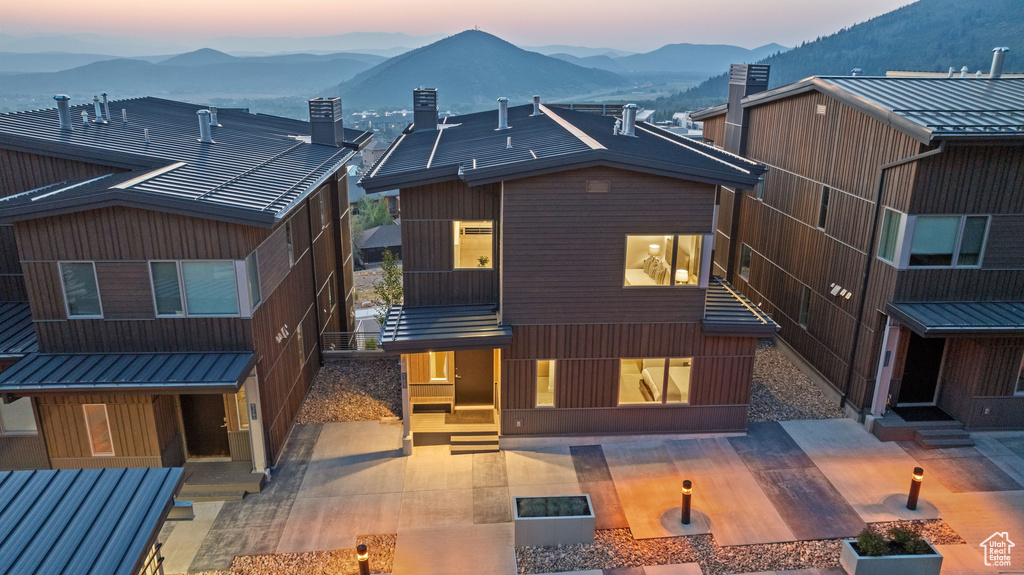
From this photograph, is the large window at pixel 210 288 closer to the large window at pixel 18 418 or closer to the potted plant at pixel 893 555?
the large window at pixel 18 418

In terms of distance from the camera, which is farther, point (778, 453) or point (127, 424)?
point (778, 453)

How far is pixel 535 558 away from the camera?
10977 mm

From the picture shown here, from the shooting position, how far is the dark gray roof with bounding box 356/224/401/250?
4294 centimetres

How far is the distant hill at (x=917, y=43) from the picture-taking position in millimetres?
87125

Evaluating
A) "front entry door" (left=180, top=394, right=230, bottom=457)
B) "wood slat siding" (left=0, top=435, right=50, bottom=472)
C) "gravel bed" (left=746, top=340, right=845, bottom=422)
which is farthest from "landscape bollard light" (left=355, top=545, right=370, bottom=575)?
"gravel bed" (left=746, top=340, right=845, bottom=422)

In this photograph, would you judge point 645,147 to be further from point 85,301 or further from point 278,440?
point 85,301

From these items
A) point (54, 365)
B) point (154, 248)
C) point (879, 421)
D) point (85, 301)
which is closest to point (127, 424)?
point (54, 365)

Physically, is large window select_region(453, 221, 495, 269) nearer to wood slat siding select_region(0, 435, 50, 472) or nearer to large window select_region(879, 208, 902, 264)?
large window select_region(879, 208, 902, 264)

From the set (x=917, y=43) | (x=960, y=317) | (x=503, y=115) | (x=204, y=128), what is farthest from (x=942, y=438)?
Result: (x=917, y=43)

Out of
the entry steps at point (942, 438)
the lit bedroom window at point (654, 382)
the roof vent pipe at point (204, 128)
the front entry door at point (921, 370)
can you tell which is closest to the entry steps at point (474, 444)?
the lit bedroom window at point (654, 382)

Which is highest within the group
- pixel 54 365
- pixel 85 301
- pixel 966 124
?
pixel 966 124

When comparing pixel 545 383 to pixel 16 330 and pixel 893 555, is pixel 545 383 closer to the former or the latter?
pixel 893 555

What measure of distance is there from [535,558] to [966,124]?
11.9m

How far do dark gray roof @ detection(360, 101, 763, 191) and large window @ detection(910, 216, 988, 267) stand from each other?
12.2ft
